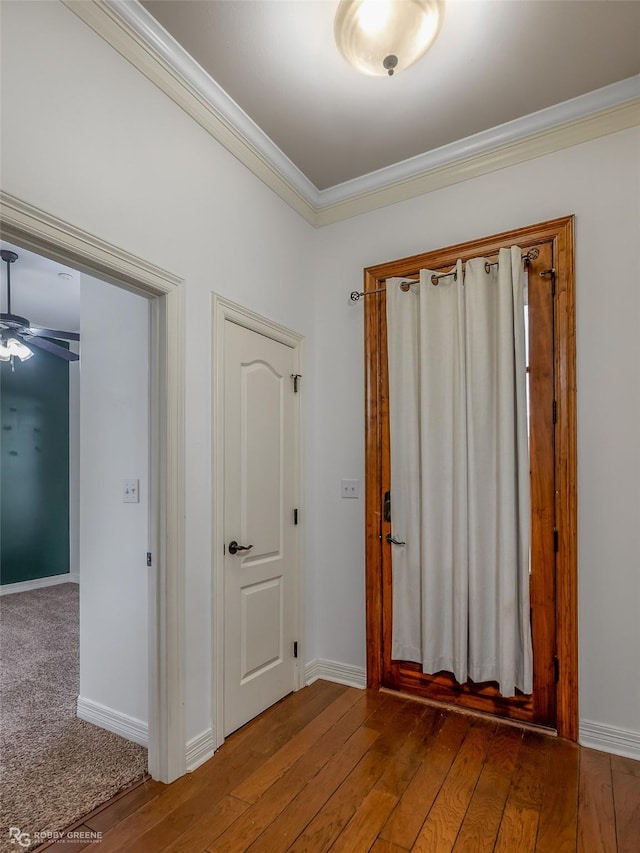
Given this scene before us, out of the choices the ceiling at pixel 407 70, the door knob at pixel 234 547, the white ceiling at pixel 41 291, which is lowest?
the door knob at pixel 234 547

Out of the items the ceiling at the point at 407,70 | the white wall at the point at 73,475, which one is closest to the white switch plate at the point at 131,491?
the ceiling at the point at 407,70

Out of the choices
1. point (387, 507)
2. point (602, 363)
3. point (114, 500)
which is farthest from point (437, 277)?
point (114, 500)

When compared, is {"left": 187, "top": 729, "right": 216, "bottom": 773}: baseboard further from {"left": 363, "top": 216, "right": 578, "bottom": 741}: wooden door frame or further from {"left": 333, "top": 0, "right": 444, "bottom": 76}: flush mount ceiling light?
{"left": 333, "top": 0, "right": 444, "bottom": 76}: flush mount ceiling light

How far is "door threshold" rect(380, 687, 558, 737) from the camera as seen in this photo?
91.7 inches

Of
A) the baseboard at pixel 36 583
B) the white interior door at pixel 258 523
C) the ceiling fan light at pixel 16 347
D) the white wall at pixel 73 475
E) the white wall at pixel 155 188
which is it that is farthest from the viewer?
the white wall at pixel 73 475

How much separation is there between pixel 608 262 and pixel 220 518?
2.26m

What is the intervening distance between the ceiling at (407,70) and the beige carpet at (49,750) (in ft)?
10.2

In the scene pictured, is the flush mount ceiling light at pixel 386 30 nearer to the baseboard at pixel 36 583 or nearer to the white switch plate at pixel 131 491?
the white switch plate at pixel 131 491

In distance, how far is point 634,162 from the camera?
2.24m

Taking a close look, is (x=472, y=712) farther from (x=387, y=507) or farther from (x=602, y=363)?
(x=602, y=363)

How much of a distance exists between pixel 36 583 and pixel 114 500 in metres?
3.95

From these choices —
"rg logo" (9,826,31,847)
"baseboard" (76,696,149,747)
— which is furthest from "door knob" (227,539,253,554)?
"rg logo" (9,826,31,847)

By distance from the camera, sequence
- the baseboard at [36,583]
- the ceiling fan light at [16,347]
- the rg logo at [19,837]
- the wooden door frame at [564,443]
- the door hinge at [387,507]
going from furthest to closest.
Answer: the baseboard at [36,583] → the ceiling fan light at [16,347] → the door hinge at [387,507] → the wooden door frame at [564,443] → the rg logo at [19,837]

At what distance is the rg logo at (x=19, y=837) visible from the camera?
1635 mm
